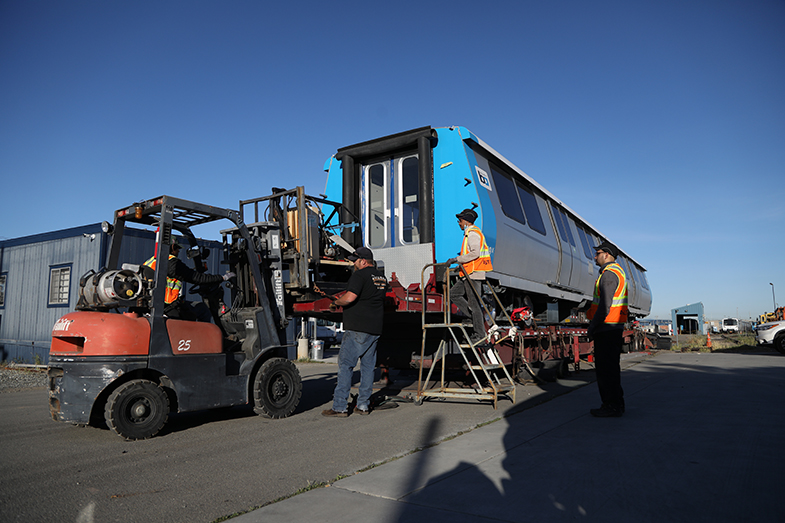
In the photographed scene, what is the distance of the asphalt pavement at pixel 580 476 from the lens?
284cm

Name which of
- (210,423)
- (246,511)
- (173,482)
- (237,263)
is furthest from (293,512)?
(237,263)

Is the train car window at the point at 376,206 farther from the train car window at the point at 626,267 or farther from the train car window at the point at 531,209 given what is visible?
the train car window at the point at 626,267

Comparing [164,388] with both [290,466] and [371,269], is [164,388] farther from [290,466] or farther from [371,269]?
[371,269]

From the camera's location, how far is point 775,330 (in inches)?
694

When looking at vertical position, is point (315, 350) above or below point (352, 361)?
below

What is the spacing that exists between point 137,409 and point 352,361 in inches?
92.0

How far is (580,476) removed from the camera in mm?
3445

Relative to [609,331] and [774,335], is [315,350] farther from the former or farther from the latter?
[774,335]

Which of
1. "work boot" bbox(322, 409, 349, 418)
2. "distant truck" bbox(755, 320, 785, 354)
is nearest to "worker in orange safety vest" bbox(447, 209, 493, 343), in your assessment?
"work boot" bbox(322, 409, 349, 418)

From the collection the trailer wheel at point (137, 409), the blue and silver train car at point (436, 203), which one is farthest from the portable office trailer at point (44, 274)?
the trailer wheel at point (137, 409)

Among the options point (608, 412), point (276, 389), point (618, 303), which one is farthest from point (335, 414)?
point (618, 303)

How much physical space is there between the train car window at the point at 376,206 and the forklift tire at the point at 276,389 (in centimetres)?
252

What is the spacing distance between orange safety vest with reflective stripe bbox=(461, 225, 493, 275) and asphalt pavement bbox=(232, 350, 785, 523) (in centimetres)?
188

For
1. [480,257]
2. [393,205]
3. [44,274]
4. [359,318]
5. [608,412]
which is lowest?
[608,412]
